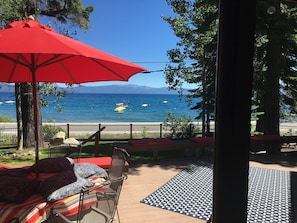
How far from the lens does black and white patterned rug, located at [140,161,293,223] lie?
9.93 feet

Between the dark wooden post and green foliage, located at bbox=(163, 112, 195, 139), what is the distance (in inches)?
280

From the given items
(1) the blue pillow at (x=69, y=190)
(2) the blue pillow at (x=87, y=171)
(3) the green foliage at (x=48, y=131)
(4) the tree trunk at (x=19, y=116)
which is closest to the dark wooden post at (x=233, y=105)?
(1) the blue pillow at (x=69, y=190)

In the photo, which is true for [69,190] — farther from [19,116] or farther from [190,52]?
[190,52]

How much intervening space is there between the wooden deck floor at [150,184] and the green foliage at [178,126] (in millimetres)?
2330

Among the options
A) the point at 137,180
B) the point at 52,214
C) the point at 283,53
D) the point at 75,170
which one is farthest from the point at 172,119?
the point at 52,214

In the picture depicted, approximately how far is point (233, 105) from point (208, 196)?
7.75 ft

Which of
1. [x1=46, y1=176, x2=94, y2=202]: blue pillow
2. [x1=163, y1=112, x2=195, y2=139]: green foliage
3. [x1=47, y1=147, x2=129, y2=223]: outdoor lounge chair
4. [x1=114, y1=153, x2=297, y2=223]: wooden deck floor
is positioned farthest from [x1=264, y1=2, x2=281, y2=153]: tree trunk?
[x1=46, y1=176, x2=94, y2=202]: blue pillow

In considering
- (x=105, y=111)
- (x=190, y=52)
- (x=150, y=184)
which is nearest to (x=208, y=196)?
(x=150, y=184)

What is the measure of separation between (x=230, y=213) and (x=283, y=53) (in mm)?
7409

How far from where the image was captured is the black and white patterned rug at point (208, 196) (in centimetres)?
303

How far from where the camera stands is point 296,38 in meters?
7.00

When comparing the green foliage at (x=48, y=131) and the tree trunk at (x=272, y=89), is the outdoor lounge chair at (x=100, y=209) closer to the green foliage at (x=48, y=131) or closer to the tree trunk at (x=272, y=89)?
the tree trunk at (x=272, y=89)

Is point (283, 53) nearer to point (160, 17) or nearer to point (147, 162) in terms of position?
point (160, 17)

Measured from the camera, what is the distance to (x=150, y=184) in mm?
4164
